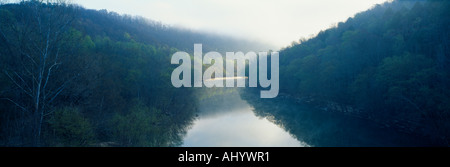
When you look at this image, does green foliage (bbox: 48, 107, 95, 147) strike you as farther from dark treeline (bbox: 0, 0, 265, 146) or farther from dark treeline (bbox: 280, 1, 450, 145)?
dark treeline (bbox: 280, 1, 450, 145)

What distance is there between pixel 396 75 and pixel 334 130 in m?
7.30

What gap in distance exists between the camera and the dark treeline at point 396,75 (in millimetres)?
16156

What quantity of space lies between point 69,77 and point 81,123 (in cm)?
209

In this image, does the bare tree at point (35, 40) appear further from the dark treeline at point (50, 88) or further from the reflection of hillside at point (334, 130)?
the reflection of hillside at point (334, 130)

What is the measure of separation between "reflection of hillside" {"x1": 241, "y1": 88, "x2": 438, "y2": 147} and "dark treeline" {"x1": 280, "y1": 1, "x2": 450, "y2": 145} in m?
1.55

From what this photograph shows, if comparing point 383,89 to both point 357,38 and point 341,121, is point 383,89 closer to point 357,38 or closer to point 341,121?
point 341,121

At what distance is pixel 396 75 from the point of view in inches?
769

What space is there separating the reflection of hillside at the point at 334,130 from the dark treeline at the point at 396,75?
1.55m

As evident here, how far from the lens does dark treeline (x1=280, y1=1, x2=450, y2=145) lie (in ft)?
53.0

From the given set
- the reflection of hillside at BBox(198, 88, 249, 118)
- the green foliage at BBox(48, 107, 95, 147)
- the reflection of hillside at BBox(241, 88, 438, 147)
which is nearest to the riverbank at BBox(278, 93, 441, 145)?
the reflection of hillside at BBox(241, 88, 438, 147)

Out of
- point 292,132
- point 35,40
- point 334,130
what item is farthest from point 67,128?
point 334,130

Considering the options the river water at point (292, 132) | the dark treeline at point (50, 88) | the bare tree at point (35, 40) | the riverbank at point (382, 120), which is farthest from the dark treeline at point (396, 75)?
the bare tree at point (35, 40)

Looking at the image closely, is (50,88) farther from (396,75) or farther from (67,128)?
(396,75)
